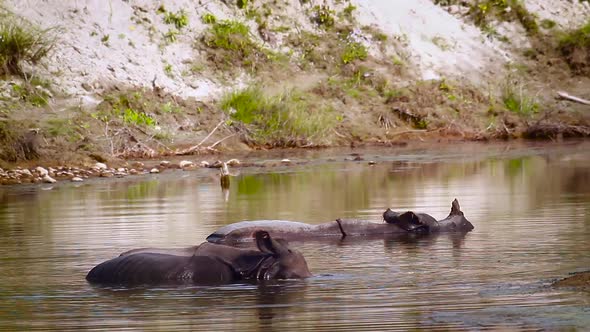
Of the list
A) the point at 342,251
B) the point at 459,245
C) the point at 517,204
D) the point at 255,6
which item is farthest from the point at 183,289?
the point at 255,6

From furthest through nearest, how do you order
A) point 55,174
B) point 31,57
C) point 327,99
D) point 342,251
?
1. point 327,99
2. point 31,57
3. point 55,174
4. point 342,251

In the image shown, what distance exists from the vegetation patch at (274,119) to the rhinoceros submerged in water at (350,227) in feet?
54.6

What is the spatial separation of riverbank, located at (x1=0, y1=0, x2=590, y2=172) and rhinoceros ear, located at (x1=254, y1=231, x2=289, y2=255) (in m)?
15.7

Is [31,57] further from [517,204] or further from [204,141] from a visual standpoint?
[517,204]

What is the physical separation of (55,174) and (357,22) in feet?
45.3

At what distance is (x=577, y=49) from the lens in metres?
39.7

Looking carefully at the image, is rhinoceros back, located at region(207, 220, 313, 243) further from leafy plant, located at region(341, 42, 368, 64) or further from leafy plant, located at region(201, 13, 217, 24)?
leafy plant, located at region(341, 42, 368, 64)

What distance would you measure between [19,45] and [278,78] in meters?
7.18

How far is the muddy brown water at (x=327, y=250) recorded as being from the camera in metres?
10.1

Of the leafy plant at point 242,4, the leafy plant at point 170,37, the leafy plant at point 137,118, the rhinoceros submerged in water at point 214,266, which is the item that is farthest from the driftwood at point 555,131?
the rhinoceros submerged in water at point 214,266

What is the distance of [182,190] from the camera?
23.1m

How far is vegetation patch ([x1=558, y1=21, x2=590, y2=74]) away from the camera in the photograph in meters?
39.4

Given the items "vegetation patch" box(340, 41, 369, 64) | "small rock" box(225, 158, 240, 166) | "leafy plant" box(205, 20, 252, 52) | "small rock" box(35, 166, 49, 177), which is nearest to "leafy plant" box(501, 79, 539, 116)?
"vegetation patch" box(340, 41, 369, 64)

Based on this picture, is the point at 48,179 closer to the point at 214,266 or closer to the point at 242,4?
the point at 242,4
